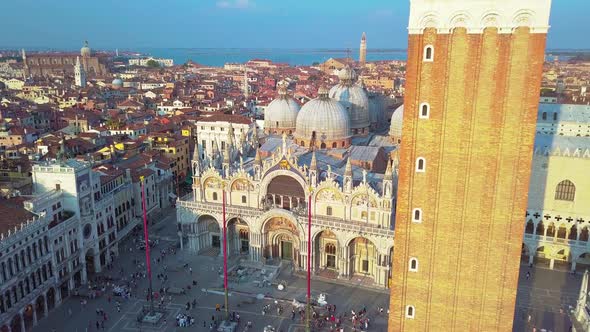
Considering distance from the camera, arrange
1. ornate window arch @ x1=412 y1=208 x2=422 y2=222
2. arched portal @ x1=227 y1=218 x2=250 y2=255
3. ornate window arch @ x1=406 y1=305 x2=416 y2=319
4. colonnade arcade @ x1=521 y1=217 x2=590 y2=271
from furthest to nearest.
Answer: arched portal @ x1=227 y1=218 x2=250 y2=255
colonnade arcade @ x1=521 y1=217 x2=590 y2=271
ornate window arch @ x1=406 y1=305 x2=416 y2=319
ornate window arch @ x1=412 y1=208 x2=422 y2=222

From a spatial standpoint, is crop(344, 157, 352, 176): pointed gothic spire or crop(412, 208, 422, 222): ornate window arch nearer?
crop(412, 208, 422, 222): ornate window arch

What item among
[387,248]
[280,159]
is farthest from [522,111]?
[280,159]

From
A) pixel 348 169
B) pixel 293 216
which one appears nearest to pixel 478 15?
pixel 348 169

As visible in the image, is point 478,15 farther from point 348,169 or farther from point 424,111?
point 348,169

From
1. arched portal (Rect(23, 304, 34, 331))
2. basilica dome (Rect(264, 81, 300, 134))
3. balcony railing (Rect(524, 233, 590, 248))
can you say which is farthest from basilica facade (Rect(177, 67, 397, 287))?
arched portal (Rect(23, 304, 34, 331))

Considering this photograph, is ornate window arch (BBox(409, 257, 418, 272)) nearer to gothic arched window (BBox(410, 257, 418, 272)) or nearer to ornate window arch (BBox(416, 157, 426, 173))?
gothic arched window (BBox(410, 257, 418, 272))

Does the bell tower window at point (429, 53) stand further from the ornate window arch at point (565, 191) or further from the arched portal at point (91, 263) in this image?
the arched portal at point (91, 263)
